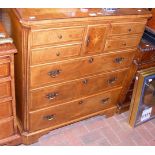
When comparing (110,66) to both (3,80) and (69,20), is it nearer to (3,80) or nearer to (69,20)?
(69,20)

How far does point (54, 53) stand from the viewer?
6.69ft

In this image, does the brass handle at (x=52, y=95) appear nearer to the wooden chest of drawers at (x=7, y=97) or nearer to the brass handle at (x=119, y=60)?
the wooden chest of drawers at (x=7, y=97)

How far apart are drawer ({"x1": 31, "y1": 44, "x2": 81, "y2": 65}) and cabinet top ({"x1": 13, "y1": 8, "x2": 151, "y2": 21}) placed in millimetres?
291

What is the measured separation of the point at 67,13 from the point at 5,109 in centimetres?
110

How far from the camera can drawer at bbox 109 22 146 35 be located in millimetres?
2214

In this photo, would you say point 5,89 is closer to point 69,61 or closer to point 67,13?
point 69,61

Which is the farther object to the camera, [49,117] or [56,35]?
[49,117]

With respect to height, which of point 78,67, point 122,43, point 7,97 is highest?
point 122,43

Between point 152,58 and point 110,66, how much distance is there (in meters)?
0.62

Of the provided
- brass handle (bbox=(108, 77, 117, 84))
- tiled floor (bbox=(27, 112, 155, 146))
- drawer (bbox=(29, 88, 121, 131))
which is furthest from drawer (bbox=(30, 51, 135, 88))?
tiled floor (bbox=(27, 112, 155, 146))

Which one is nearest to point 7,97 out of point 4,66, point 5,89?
point 5,89

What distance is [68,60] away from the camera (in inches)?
85.9
